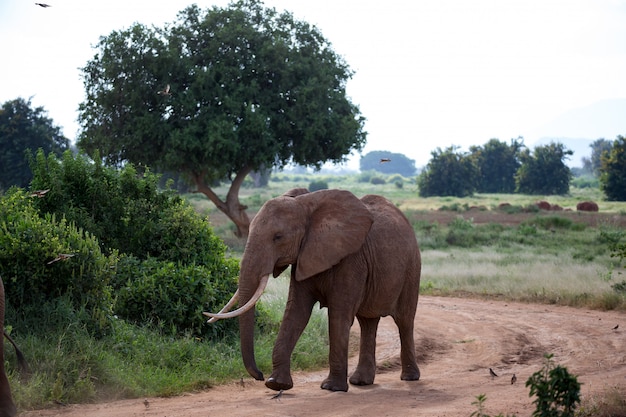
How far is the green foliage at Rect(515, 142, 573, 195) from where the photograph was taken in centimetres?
8825

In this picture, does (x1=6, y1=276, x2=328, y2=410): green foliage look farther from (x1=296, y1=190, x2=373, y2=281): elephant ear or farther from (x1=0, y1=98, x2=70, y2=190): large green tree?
(x1=0, y1=98, x2=70, y2=190): large green tree

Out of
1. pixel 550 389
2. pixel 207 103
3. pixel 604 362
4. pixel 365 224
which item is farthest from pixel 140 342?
pixel 207 103

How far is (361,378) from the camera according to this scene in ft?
31.9

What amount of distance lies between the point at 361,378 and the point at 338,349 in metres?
0.94

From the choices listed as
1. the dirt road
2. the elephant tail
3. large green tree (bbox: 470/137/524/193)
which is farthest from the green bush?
large green tree (bbox: 470/137/524/193)

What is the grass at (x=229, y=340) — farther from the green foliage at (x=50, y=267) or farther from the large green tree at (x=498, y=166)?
the large green tree at (x=498, y=166)

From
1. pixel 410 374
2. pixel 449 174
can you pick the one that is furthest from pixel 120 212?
pixel 449 174

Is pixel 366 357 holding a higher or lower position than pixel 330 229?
lower

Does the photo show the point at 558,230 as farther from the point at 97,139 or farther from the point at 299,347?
the point at 299,347

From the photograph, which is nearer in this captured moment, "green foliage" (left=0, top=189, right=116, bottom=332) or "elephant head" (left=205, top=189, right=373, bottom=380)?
"elephant head" (left=205, top=189, right=373, bottom=380)

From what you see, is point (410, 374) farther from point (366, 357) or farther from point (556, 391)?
point (556, 391)

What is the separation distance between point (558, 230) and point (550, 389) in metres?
30.8

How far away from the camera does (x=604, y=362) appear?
36.8 ft

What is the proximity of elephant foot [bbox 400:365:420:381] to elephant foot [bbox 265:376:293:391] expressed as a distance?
2.12 meters
